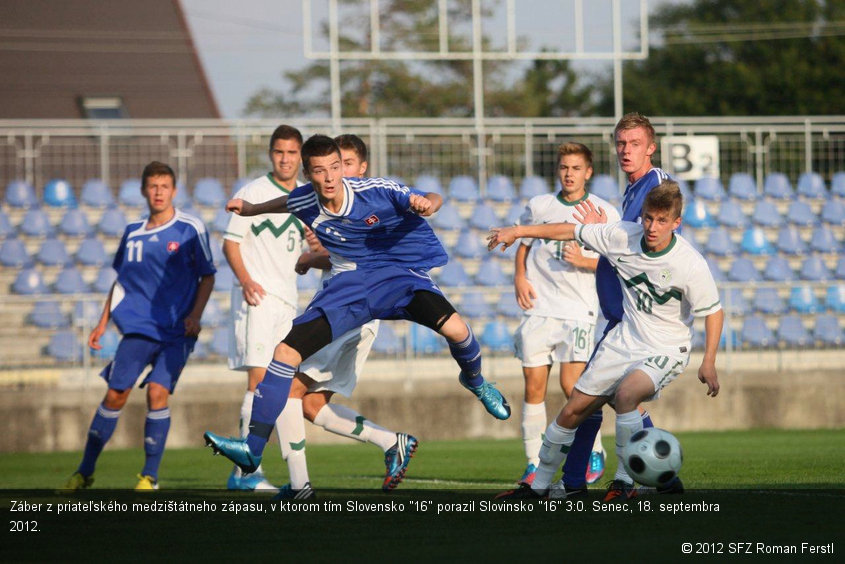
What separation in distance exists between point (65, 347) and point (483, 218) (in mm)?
7234

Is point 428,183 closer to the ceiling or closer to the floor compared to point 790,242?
closer to the ceiling

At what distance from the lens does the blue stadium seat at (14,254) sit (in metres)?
17.6

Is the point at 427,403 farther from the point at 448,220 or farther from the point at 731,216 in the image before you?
the point at 731,216

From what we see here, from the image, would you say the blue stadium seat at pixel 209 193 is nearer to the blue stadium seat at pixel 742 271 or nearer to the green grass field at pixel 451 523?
the blue stadium seat at pixel 742 271

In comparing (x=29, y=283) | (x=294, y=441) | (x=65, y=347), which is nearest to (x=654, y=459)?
(x=294, y=441)

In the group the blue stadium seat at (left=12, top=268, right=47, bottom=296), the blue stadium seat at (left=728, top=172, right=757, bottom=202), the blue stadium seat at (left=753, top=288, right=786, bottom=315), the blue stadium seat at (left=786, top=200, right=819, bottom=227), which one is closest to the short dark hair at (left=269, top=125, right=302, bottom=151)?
the blue stadium seat at (left=753, top=288, right=786, bottom=315)

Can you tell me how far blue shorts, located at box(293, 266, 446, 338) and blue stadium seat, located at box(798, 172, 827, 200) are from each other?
47.6 ft

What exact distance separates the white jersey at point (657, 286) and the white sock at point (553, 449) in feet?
2.04

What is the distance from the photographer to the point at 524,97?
162 feet

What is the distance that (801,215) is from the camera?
20.0 meters

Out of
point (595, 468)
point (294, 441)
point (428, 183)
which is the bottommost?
point (595, 468)

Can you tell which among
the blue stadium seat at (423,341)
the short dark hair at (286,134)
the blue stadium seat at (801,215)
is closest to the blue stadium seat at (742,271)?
the blue stadium seat at (801,215)

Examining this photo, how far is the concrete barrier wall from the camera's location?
1380cm

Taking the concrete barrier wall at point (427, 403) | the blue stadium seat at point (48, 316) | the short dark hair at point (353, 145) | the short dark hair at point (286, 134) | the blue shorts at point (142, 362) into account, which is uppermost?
the short dark hair at point (286, 134)
